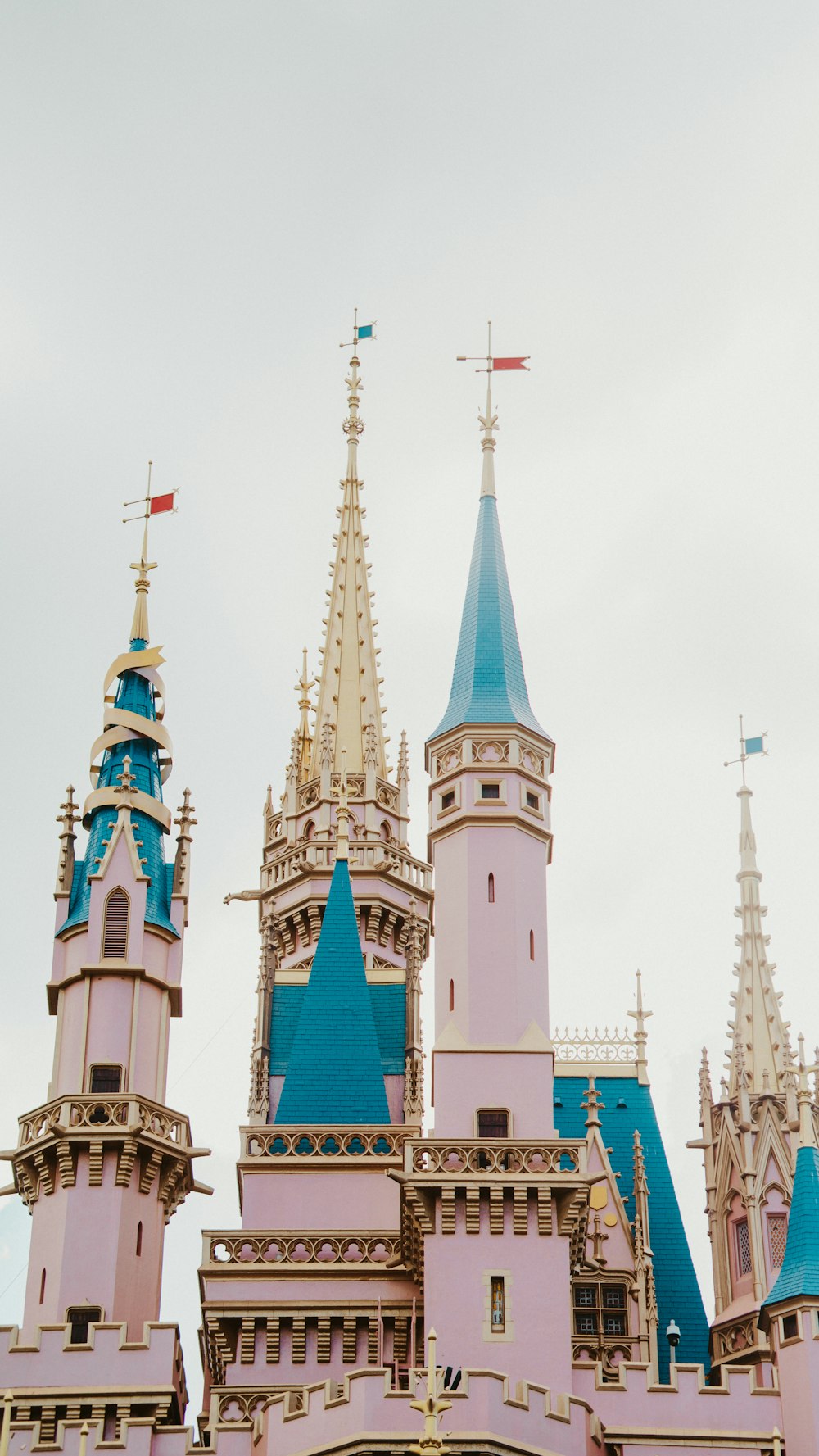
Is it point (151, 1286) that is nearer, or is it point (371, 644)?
point (151, 1286)

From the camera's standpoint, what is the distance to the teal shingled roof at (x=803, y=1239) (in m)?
33.4

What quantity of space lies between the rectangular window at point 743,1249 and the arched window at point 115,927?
12481mm

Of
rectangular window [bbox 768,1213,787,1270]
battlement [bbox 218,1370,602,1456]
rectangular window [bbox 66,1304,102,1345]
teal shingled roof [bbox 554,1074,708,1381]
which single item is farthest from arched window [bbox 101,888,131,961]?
rectangular window [bbox 768,1213,787,1270]

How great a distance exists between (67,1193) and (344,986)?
23.3 ft

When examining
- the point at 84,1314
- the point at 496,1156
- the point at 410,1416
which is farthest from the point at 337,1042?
the point at 410,1416

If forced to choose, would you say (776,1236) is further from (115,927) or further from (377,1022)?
(115,927)

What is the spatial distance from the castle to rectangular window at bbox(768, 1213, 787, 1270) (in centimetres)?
5

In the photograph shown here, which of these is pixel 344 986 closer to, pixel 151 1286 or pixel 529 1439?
pixel 151 1286

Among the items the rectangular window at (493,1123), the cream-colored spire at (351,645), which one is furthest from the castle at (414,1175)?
the cream-colored spire at (351,645)

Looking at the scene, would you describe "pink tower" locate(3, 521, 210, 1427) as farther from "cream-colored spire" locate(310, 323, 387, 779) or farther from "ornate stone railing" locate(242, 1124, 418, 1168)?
"cream-colored spire" locate(310, 323, 387, 779)

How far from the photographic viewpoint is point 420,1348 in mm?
34562

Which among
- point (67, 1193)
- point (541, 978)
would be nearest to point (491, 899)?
point (541, 978)

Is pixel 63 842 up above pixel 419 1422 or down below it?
above

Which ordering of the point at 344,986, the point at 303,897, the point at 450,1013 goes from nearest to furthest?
the point at 450,1013 → the point at 344,986 → the point at 303,897
